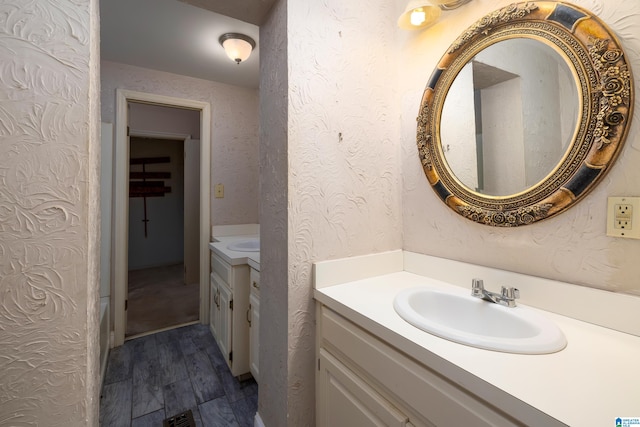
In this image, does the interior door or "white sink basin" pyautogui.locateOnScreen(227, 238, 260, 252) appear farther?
the interior door

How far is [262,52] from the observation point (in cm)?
124

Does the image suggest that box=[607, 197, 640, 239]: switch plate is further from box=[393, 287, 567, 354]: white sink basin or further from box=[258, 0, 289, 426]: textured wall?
box=[258, 0, 289, 426]: textured wall

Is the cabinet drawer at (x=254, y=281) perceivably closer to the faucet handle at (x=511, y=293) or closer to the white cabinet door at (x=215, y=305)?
the white cabinet door at (x=215, y=305)

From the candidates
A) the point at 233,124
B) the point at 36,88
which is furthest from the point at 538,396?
the point at 233,124

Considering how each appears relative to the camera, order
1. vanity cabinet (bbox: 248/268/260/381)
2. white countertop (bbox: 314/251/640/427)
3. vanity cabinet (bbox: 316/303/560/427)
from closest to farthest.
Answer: white countertop (bbox: 314/251/640/427) → vanity cabinet (bbox: 316/303/560/427) → vanity cabinet (bbox: 248/268/260/381)

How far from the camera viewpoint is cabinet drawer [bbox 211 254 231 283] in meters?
1.73

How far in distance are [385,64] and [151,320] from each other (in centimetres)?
287

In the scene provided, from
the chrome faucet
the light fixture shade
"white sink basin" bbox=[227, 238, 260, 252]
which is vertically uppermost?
the light fixture shade

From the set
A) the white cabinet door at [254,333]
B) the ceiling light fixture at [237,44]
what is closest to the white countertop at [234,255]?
the white cabinet door at [254,333]

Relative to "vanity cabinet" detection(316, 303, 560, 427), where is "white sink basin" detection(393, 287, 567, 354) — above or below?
above

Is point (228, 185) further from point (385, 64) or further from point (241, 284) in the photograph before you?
point (385, 64)

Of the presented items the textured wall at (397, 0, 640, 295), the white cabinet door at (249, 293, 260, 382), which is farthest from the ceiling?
the white cabinet door at (249, 293, 260, 382)

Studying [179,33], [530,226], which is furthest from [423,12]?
[179,33]

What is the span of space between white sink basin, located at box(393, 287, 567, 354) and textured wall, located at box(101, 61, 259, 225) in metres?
2.05
